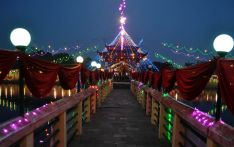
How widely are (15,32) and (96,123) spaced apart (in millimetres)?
6142

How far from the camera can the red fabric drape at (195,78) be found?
4.14 metres

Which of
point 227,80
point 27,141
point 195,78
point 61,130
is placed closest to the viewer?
point 227,80

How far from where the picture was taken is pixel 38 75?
4.47 metres

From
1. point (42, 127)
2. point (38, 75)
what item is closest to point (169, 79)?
point (42, 127)

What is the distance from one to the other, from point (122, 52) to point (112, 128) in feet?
124

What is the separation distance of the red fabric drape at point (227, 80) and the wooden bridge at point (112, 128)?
39cm

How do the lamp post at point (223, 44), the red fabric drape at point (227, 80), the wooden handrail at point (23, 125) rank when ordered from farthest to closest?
1. the lamp post at point (223, 44)
2. the red fabric drape at point (227, 80)
3. the wooden handrail at point (23, 125)

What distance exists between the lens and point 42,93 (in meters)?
4.64

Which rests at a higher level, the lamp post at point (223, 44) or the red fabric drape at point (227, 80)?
the lamp post at point (223, 44)

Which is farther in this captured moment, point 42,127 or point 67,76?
point 67,76

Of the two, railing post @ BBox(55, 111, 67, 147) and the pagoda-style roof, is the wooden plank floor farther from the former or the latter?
the pagoda-style roof

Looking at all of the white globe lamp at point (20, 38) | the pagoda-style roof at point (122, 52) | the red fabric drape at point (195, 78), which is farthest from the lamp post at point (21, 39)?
the pagoda-style roof at point (122, 52)

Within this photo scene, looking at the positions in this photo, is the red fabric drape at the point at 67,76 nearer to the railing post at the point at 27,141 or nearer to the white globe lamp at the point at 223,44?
the railing post at the point at 27,141

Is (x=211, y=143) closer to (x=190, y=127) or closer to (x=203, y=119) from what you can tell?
(x=203, y=119)
